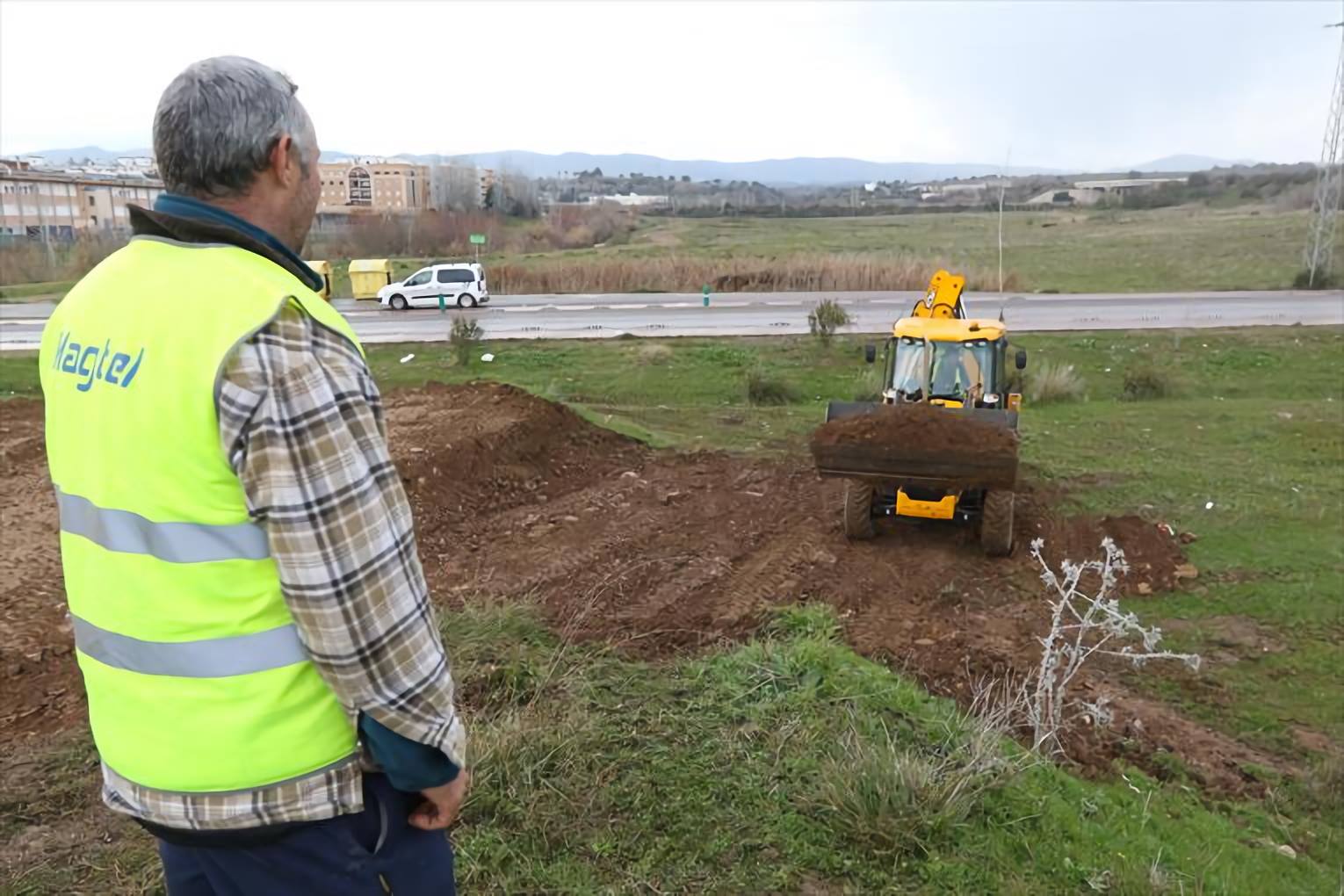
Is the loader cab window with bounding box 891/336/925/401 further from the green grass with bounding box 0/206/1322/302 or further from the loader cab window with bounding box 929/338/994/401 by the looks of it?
the green grass with bounding box 0/206/1322/302

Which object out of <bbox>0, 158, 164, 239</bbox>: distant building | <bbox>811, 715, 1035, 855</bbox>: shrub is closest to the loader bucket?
<bbox>811, 715, 1035, 855</bbox>: shrub

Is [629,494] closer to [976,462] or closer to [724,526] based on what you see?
[724,526]

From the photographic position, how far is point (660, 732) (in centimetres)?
440

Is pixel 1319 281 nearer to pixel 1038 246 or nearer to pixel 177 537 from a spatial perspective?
pixel 1038 246

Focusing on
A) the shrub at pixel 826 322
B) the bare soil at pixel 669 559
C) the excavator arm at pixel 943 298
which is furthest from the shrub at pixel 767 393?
the excavator arm at pixel 943 298

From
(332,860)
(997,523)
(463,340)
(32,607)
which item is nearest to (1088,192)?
(463,340)

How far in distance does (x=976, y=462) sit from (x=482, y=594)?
4.01 m

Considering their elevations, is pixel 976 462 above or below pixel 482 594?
above

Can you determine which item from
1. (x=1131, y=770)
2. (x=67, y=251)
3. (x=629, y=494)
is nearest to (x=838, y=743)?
(x=1131, y=770)

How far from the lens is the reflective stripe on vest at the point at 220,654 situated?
5.30 ft

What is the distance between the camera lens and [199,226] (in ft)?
Answer: 5.44

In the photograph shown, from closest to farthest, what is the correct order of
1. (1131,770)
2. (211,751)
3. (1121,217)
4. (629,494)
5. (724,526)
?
(211,751) → (1131,770) → (724,526) → (629,494) → (1121,217)

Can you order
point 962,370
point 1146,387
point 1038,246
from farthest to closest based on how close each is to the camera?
1. point 1038,246
2. point 1146,387
3. point 962,370

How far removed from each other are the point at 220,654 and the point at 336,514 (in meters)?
0.31
